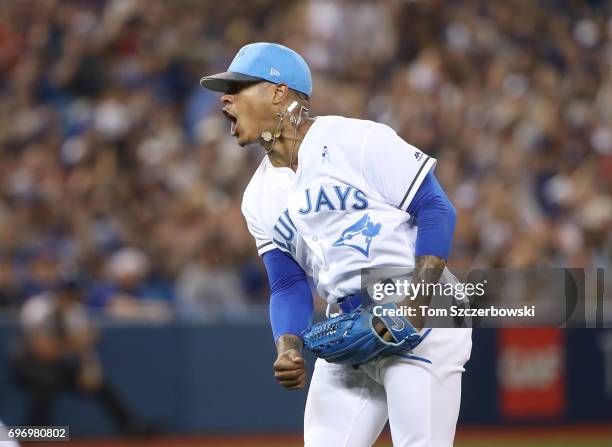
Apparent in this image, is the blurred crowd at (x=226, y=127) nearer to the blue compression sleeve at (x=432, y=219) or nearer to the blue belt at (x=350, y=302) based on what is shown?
the blue belt at (x=350, y=302)

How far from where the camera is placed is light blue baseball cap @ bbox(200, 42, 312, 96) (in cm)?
386

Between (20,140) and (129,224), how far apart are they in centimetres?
143

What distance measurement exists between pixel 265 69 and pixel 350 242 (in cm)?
69

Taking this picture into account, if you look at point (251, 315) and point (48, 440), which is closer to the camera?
point (48, 440)

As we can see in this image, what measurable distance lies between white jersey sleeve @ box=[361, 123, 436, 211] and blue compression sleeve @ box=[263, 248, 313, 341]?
52 centimetres

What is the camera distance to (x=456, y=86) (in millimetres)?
11273

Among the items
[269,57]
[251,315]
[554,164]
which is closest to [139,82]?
[251,315]

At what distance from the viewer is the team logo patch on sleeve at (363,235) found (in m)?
3.76

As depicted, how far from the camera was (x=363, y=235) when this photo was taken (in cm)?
376

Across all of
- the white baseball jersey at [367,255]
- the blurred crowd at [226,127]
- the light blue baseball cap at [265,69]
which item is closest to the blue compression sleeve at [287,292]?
the white baseball jersey at [367,255]

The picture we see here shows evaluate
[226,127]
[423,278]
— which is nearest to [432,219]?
[423,278]

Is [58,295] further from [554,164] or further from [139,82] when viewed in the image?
[554,164]

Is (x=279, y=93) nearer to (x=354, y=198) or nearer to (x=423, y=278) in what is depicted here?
(x=354, y=198)

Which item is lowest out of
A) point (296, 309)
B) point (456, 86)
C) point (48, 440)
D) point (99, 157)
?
point (48, 440)
